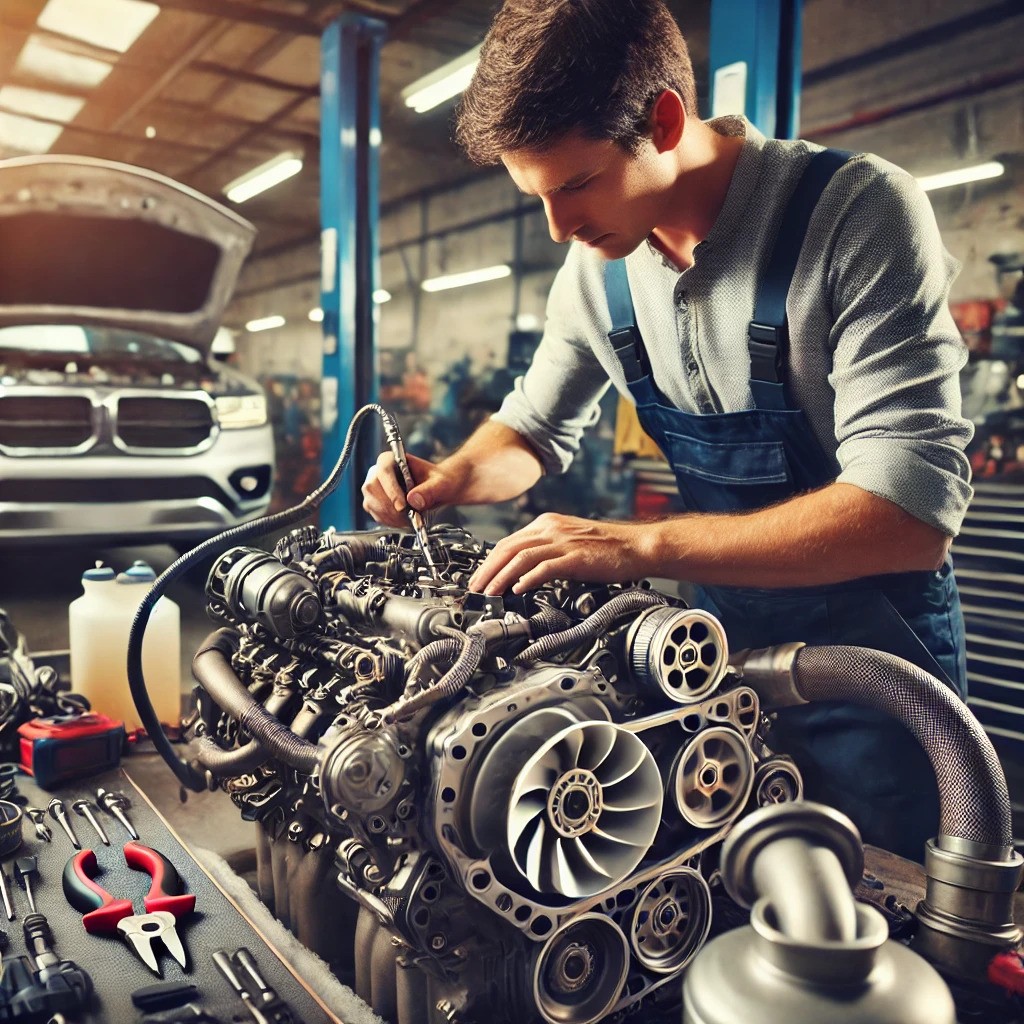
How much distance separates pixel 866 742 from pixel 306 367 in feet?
8.36

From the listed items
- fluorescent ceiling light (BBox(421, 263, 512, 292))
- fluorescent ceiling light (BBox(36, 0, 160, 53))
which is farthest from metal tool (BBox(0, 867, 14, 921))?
fluorescent ceiling light (BBox(421, 263, 512, 292))

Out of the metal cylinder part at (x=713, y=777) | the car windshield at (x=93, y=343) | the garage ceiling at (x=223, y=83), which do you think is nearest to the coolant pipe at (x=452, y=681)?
the metal cylinder part at (x=713, y=777)

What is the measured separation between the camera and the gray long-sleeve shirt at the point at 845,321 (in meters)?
1.18

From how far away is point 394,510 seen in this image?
1.63 metres

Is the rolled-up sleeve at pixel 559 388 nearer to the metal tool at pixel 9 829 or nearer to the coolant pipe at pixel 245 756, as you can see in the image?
the coolant pipe at pixel 245 756

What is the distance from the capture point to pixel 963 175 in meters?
3.25

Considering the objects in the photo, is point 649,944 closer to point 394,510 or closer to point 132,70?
point 394,510

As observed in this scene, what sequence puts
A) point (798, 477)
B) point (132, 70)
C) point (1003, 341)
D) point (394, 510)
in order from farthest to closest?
point (1003, 341)
point (132, 70)
point (394, 510)
point (798, 477)

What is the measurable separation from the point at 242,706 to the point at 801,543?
803 millimetres

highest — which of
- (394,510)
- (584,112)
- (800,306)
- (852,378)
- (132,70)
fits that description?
(132,70)

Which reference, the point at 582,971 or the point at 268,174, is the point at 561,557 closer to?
the point at 582,971

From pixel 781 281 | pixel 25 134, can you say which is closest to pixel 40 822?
pixel 781 281

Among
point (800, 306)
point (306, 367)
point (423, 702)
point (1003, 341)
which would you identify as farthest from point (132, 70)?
point (1003, 341)

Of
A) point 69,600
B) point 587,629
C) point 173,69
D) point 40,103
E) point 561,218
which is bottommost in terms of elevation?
point 69,600
